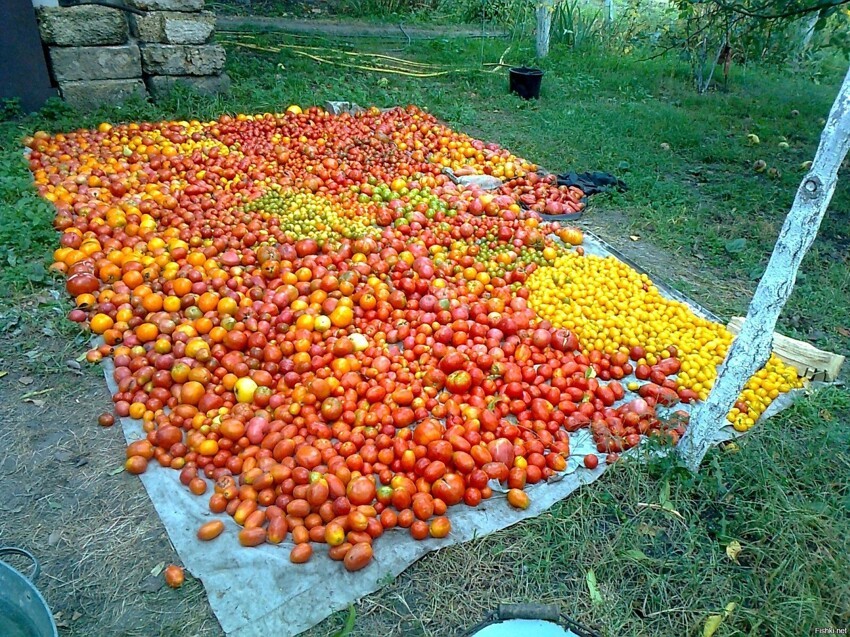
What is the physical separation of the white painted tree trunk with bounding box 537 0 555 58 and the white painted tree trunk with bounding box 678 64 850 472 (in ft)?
30.3

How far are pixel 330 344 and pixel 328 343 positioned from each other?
3cm

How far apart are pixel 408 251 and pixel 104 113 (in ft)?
14.1

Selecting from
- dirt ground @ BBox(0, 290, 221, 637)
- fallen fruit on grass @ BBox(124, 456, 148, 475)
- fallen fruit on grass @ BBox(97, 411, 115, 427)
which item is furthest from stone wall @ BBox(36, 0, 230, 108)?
fallen fruit on grass @ BBox(124, 456, 148, 475)

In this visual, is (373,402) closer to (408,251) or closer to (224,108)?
(408,251)

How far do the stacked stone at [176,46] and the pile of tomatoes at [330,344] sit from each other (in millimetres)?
→ 1696

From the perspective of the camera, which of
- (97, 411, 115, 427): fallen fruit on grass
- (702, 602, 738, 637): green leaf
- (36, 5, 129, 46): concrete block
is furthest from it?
(36, 5, 129, 46): concrete block

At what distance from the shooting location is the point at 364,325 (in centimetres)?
364

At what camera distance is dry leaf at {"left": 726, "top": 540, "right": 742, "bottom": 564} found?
8.34 ft

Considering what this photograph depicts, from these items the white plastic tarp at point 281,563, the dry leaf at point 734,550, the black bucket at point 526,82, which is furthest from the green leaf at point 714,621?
the black bucket at point 526,82

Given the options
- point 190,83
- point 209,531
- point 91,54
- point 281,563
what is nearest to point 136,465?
point 209,531

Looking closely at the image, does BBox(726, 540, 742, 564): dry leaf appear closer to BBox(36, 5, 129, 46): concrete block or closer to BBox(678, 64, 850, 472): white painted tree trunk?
BBox(678, 64, 850, 472): white painted tree trunk

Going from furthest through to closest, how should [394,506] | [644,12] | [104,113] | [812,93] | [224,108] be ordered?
[644,12] < [812,93] < [224,108] < [104,113] < [394,506]

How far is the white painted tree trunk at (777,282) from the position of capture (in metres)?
2.22

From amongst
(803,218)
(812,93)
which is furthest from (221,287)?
(812,93)
